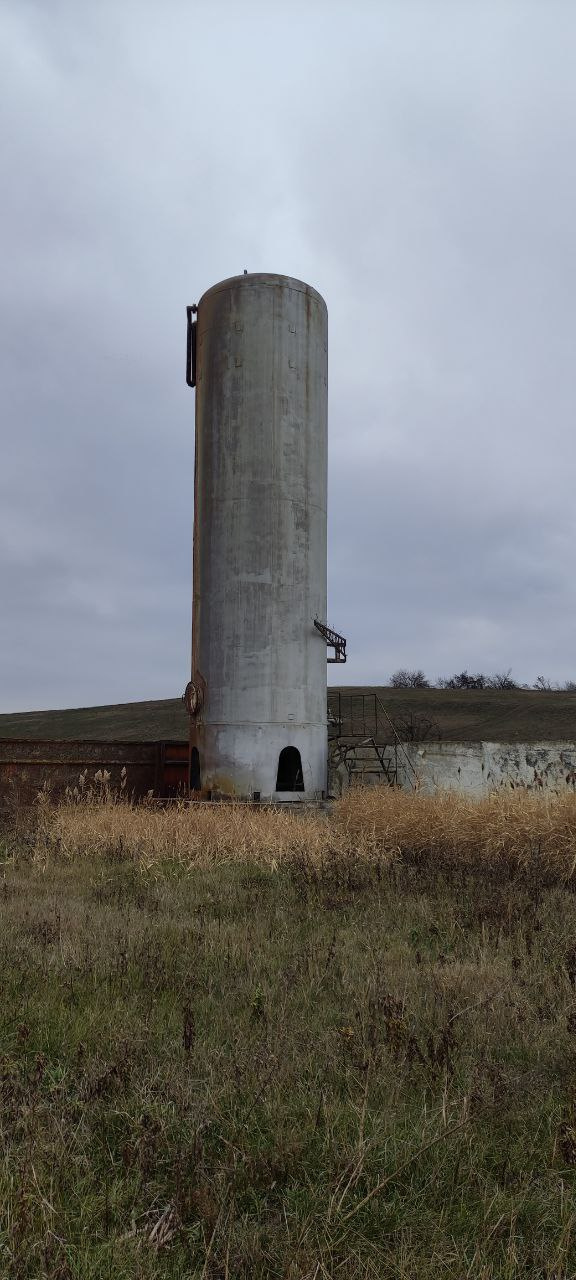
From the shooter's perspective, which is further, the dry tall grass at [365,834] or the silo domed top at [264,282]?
the silo domed top at [264,282]

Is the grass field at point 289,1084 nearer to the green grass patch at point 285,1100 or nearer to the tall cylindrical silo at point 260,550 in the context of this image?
the green grass patch at point 285,1100

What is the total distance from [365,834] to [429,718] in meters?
35.2

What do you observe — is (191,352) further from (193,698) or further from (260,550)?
(193,698)

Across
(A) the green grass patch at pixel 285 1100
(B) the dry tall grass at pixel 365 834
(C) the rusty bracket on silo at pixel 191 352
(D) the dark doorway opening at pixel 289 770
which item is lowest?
(A) the green grass patch at pixel 285 1100

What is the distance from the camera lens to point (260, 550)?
1698 centimetres

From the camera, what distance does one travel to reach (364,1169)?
10.8ft

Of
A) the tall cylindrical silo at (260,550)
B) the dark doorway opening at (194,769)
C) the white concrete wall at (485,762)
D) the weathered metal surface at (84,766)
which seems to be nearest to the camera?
the weathered metal surface at (84,766)

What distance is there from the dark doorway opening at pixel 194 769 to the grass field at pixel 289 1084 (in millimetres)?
9314

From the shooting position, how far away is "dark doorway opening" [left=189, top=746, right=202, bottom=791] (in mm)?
17781

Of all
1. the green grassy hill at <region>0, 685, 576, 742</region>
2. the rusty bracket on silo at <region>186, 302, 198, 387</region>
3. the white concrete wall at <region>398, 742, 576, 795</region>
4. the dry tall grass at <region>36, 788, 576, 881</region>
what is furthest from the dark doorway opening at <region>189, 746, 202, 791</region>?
the green grassy hill at <region>0, 685, 576, 742</region>

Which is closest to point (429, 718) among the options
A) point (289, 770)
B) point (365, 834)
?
point (289, 770)

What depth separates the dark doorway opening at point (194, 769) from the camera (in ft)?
58.3

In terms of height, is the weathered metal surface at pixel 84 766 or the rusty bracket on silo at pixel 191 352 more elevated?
the rusty bracket on silo at pixel 191 352

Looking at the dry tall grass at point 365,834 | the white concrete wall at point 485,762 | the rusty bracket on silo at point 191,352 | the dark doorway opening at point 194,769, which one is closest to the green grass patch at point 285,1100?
the dry tall grass at point 365,834
